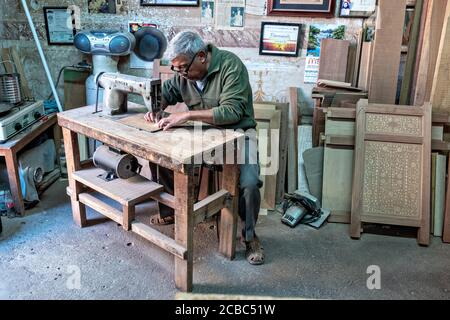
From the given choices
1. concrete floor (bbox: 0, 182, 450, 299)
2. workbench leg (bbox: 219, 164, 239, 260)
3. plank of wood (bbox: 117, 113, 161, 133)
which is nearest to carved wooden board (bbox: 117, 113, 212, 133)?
plank of wood (bbox: 117, 113, 161, 133)

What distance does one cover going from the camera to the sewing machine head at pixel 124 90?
2.19 m

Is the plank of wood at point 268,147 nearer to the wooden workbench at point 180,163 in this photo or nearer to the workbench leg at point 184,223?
the wooden workbench at point 180,163

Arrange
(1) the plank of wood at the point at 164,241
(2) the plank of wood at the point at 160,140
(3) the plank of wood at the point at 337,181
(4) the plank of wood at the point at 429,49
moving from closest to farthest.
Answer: (2) the plank of wood at the point at 160,140 < (1) the plank of wood at the point at 164,241 < (4) the plank of wood at the point at 429,49 < (3) the plank of wood at the point at 337,181

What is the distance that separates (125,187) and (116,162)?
0.16m

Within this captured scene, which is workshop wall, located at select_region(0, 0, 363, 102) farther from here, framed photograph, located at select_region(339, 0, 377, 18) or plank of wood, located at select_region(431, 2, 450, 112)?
plank of wood, located at select_region(431, 2, 450, 112)

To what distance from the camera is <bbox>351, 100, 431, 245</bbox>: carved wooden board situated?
271 centimetres

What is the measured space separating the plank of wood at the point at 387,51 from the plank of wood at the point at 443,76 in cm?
27

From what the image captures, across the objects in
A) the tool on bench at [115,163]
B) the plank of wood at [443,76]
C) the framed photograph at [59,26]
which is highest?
the framed photograph at [59,26]

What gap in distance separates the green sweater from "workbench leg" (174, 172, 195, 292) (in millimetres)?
417

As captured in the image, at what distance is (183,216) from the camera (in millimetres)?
1977

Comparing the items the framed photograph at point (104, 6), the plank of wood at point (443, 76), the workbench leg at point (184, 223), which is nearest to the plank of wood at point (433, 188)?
the plank of wood at point (443, 76)
